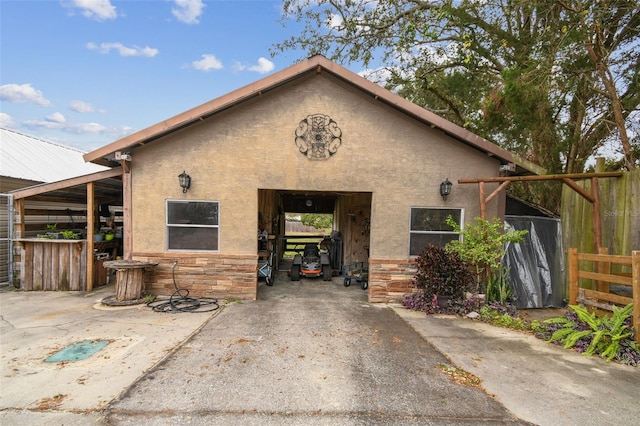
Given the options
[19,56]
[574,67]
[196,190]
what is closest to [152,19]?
[19,56]

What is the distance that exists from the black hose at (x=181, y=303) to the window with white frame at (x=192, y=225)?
52 centimetres

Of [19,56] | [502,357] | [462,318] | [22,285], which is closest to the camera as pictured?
[502,357]

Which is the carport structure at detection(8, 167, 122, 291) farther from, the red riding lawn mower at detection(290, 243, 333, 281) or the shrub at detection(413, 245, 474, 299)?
the shrub at detection(413, 245, 474, 299)

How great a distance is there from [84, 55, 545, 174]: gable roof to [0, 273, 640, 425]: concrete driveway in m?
3.29

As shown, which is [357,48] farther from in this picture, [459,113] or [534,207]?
[534,207]

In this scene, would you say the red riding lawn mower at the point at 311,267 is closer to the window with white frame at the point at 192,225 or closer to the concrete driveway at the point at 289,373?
the window with white frame at the point at 192,225

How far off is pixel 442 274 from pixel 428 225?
1.16m

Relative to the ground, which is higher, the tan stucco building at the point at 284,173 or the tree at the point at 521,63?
the tree at the point at 521,63

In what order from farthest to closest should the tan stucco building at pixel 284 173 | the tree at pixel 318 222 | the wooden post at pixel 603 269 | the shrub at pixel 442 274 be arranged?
the tree at pixel 318 222 → the tan stucco building at pixel 284 173 → the shrub at pixel 442 274 → the wooden post at pixel 603 269

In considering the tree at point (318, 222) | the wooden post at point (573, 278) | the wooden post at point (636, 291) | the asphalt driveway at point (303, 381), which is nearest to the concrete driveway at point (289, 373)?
the asphalt driveway at point (303, 381)

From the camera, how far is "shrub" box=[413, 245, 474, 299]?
20.0 ft

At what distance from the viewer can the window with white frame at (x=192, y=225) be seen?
657 cm

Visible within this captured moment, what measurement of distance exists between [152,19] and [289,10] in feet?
14.1

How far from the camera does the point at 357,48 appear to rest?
977cm
